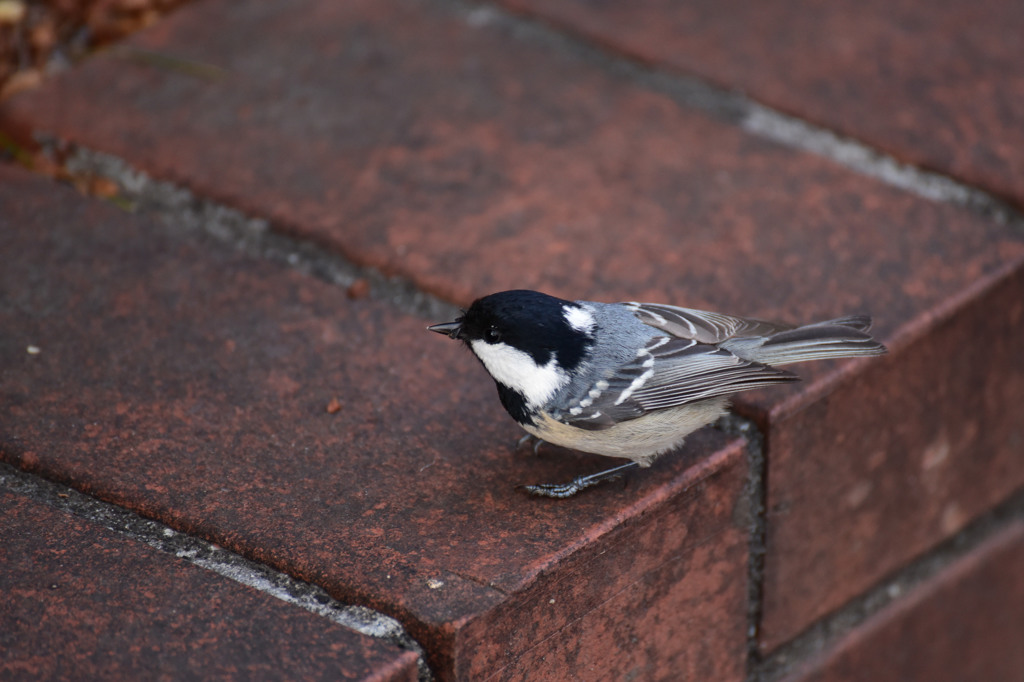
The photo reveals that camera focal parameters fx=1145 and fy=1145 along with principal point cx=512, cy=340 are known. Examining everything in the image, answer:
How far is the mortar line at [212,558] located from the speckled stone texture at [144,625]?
0.02 meters

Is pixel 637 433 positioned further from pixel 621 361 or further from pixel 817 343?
pixel 817 343

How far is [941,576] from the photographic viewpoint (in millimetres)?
2488

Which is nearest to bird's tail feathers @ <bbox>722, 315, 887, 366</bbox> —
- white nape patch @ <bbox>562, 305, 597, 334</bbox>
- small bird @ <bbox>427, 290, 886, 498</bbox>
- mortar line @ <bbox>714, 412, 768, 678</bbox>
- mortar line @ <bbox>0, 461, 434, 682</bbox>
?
small bird @ <bbox>427, 290, 886, 498</bbox>

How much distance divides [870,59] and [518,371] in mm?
1593

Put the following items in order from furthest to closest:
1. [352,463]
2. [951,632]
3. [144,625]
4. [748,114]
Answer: [748,114]
[951,632]
[352,463]
[144,625]

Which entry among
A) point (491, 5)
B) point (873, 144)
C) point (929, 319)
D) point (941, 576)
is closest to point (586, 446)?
point (929, 319)

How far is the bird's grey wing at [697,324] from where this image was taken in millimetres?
2176

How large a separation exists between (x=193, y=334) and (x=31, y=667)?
0.82 meters

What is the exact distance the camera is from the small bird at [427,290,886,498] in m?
2.02

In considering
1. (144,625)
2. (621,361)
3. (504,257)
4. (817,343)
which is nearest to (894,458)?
(817,343)

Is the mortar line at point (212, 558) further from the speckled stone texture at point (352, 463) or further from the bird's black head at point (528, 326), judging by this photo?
the bird's black head at point (528, 326)

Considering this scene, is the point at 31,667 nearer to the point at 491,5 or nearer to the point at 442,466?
the point at 442,466

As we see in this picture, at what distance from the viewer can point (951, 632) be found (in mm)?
2602

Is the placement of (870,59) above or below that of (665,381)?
above
